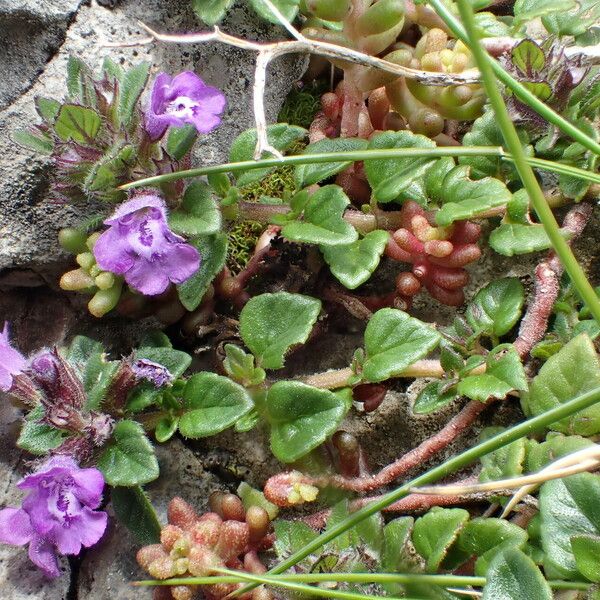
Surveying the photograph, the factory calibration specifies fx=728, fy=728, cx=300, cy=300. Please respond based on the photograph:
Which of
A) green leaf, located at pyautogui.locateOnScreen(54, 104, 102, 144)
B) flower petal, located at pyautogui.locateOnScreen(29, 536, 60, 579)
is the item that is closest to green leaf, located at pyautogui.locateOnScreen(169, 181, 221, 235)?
green leaf, located at pyautogui.locateOnScreen(54, 104, 102, 144)

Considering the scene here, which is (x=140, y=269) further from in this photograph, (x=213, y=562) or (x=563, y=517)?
(x=563, y=517)

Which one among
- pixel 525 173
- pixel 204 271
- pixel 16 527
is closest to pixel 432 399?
pixel 204 271

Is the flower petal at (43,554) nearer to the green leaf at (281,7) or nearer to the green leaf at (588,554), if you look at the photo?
the green leaf at (588,554)

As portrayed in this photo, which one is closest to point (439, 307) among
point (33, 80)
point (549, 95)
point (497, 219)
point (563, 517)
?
point (497, 219)

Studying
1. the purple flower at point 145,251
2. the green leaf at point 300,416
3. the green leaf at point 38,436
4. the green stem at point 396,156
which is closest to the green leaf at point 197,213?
the purple flower at point 145,251

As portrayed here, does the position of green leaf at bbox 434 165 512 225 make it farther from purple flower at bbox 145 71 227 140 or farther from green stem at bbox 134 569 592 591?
green stem at bbox 134 569 592 591

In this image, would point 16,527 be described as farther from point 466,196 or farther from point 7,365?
point 466,196

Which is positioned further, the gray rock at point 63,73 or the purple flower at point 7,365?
the gray rock at point 63,73
